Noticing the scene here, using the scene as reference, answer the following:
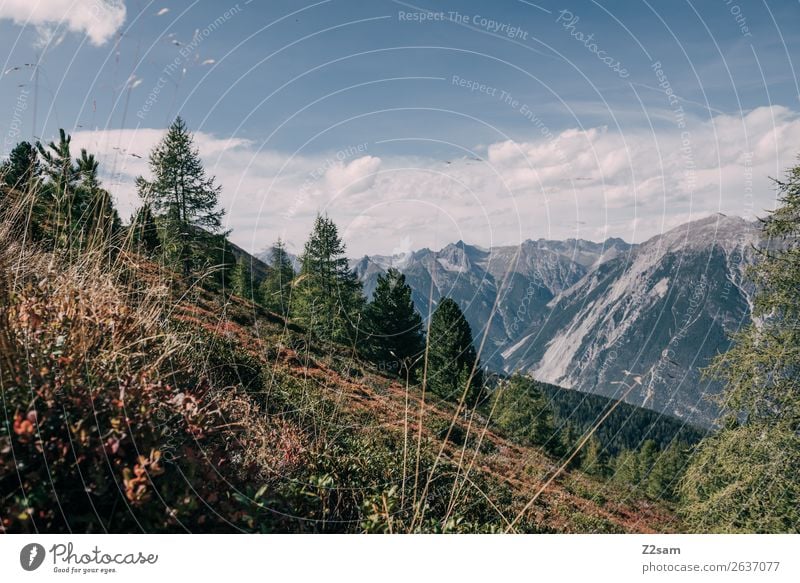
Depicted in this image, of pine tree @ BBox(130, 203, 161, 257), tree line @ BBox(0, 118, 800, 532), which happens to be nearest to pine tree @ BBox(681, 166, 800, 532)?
tree line @ BBox(0, 118, 800, 532)

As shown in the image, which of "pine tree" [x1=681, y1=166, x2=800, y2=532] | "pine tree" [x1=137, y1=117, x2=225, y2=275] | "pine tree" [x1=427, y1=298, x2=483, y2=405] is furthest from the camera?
"pine tree" [x1=427, y1=298, x2=483, y2=405]

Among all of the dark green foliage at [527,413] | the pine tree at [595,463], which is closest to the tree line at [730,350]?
the pine tree at [595,463]

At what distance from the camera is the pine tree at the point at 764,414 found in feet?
21.3

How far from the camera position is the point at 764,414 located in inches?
328

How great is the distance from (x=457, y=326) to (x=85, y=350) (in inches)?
1301

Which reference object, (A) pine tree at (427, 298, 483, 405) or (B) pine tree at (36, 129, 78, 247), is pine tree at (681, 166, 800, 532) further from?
(A) pine tree at (427, 298, 483, 405)

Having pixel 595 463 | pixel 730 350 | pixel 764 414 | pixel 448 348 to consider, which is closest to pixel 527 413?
pixel 448 348

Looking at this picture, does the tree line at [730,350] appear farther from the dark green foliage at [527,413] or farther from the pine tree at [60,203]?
the dark green foliage at [527,413]

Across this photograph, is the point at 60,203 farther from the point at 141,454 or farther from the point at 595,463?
the point at 595,463

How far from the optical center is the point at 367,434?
5414 mm

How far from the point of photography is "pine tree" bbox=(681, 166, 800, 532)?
255 inches
